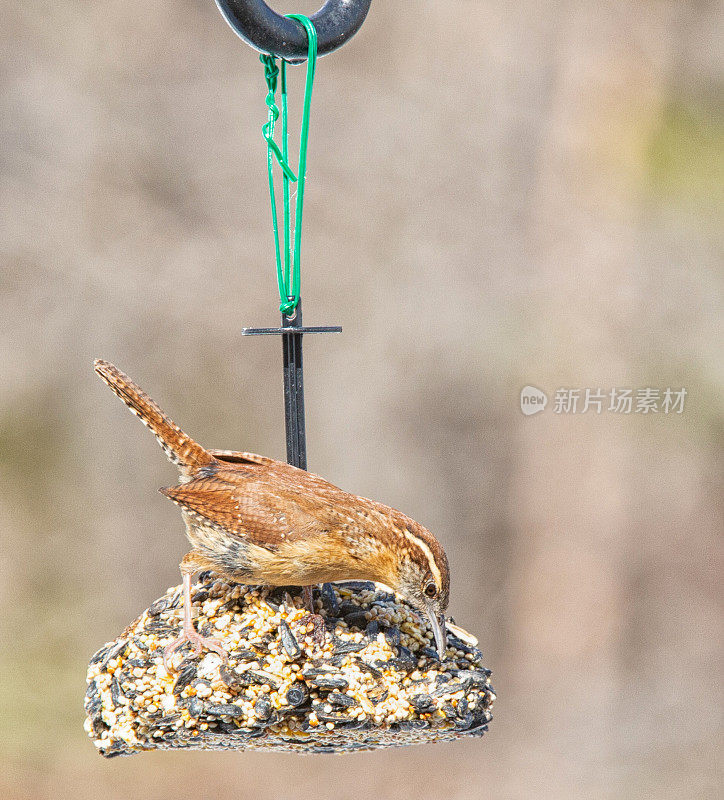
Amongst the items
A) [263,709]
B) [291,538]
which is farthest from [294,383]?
[263,709]

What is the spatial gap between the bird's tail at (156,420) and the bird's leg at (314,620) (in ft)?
1.22

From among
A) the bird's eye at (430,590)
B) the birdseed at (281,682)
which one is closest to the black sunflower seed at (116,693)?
the birdseed at (281,682)

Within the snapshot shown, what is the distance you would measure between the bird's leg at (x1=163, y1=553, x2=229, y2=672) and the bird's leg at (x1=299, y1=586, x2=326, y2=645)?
19cm

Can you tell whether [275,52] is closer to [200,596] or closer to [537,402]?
[200,596]

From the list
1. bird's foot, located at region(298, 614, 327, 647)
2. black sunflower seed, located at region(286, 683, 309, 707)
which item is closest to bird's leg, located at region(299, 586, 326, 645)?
bird's foot, located at region(298, 614, 327, 647)

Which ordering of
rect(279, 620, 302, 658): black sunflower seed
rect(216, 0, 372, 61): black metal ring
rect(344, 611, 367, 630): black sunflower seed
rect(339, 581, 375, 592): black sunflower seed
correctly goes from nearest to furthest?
rect(216, 0, 372, 61): black metal ring
rect(279, 620, 302, 658): black sunflower seed
rect(344, 611, 367, 630): black sunflower seed
rect(339, 581, 375, 592): black sunflower seed

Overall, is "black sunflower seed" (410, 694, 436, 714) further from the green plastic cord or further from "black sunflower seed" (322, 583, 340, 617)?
the green plastic cord

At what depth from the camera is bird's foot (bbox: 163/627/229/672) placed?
1.83 m

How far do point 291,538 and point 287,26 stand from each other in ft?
3.48

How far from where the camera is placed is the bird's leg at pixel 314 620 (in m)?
1.86

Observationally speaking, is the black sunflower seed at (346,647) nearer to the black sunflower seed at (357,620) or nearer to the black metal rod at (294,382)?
the black sunflower seed at (357,620)

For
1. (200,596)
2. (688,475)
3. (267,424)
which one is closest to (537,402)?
(688,475)

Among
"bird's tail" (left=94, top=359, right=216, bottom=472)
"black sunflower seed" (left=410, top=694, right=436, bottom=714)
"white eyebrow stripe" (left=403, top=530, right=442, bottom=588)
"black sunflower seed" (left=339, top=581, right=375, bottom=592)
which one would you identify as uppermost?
"bird's tail" (left=94, top=359, right=216, bottom=472)

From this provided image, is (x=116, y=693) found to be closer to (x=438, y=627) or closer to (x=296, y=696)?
(x=296, y=696)
